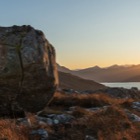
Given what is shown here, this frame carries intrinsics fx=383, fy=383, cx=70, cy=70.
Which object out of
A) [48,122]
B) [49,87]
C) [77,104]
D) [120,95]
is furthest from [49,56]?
[120,95]

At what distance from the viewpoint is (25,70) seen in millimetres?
13617

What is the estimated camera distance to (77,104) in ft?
63.5

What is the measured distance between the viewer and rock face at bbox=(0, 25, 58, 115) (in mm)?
13547

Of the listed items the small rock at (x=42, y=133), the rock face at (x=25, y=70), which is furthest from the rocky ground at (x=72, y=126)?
the rock face at (x=25, y=70)

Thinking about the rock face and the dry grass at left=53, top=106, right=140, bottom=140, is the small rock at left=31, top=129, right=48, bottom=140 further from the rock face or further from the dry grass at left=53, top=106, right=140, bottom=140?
the rock face

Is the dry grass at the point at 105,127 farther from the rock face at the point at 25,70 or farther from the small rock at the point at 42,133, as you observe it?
the rock face at the point at 25,70

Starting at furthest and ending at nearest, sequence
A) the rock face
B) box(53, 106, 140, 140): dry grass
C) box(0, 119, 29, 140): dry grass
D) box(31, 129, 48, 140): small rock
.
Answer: the rock face → box(53, 106, 140, 140): dry grass → box(31, 129, 48, 140): small rock → box(0, 119, 29, 140): dry grass

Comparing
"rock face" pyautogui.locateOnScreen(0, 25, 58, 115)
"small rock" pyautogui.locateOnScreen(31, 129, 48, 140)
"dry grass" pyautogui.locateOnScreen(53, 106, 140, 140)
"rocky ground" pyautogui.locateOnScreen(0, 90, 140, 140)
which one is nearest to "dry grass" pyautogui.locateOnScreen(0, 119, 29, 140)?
"rocky ground" pyautogui.locateOnScreen(0, 90, 140, 140)

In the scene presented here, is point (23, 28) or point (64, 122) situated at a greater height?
point (23, 28)

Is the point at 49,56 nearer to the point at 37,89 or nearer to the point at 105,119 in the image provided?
the point at 37,89

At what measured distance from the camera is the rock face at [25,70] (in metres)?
13.5

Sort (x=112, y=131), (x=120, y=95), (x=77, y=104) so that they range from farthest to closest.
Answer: (x=120, y=95)
(x=77, y=104)
(x=112, y=131)

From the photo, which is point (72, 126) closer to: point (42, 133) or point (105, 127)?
point (105, 127)

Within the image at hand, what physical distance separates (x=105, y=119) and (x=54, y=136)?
2.57m
